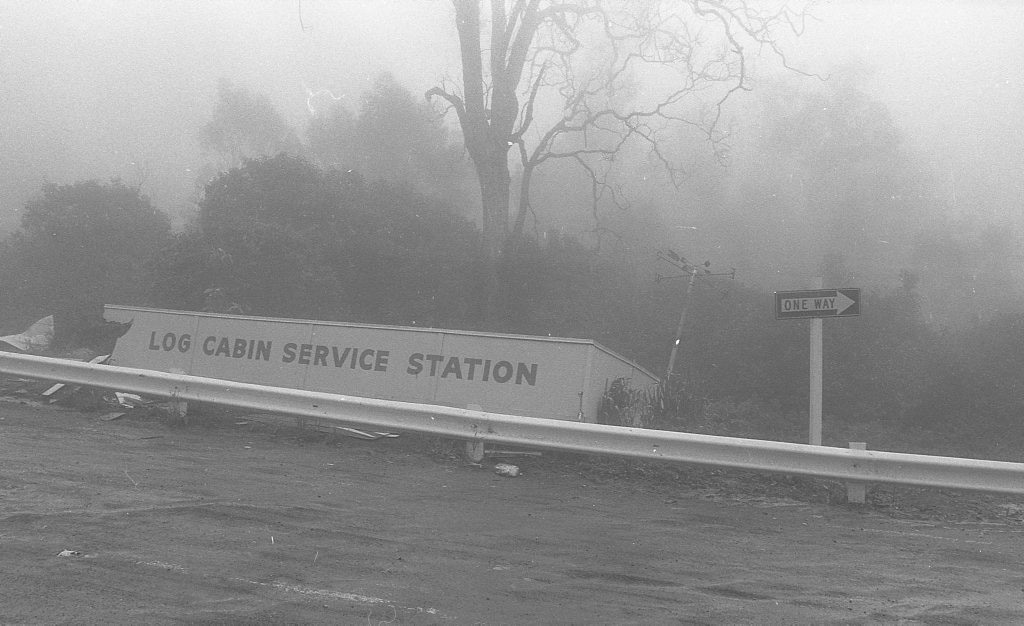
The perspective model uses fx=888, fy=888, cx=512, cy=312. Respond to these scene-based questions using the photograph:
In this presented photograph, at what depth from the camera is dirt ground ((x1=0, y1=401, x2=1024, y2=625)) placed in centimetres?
457

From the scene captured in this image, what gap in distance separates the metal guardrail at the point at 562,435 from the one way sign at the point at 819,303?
241 cm

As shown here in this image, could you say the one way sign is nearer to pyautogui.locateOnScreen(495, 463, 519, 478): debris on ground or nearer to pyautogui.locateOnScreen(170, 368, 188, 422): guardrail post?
pyautogui.locateOnScreen(495, 463, 519, 478): debris on ground

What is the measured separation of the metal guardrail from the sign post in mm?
1824

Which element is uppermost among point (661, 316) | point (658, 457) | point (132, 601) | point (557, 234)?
point (557, 234)

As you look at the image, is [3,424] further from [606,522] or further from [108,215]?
[108,215]

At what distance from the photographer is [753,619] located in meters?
4.66

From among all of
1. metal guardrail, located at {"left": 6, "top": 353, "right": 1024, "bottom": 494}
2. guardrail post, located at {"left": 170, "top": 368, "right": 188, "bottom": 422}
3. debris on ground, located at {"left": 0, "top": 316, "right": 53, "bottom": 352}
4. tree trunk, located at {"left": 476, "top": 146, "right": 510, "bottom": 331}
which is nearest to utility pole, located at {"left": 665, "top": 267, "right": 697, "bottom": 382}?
tree trunk, located at {"left": 476, "top": 146, "right": 510, "bottom": 331}

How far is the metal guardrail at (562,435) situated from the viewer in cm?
790

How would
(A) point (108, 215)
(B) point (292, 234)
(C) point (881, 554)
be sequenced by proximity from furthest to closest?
1. (A) point (108, 215)
2. (B) point (292, 234)
3. (C) point (881, 554)

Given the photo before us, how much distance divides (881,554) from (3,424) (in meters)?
8.59

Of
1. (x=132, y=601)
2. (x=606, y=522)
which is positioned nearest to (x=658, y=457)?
(x=606, y=522)

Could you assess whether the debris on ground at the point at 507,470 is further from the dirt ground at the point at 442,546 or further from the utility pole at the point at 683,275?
the utility pole at the point at 683,275

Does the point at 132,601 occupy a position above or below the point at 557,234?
below

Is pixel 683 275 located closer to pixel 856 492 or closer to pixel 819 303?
pixel 819 303
